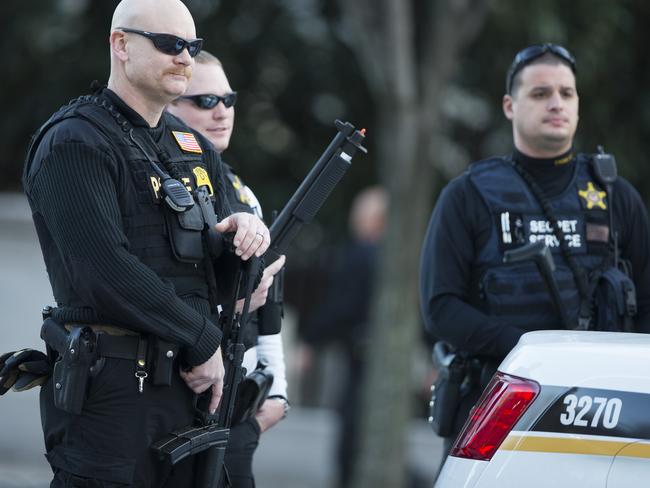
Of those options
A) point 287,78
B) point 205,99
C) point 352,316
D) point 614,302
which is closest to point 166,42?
point 205,99

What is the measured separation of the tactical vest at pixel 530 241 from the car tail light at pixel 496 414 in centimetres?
102

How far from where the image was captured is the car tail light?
3.24 m

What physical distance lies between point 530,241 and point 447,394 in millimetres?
606

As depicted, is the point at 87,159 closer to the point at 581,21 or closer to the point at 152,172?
the point at 152,172

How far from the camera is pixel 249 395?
4.05 meters

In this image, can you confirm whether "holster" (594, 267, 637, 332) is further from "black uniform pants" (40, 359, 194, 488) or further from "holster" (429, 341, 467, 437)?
"black uniform pants" (40, 359, 194, 488)

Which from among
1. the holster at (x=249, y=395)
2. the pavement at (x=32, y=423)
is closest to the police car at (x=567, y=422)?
the holster at (x=249, y=395)

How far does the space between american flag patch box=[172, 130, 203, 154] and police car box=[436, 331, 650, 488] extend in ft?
3.77

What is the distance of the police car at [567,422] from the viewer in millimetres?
3145

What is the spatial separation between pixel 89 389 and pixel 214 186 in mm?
786

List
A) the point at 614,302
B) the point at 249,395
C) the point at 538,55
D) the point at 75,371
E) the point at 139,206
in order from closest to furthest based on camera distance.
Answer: the point at 75,371 < the point at 139,206 < the point at 249,395 < the point at 614,302 < the point at 538,55

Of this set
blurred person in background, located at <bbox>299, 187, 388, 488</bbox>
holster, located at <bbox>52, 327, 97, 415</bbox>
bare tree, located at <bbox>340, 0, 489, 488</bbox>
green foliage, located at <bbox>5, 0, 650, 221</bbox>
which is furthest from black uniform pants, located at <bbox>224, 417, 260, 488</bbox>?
green foliage, located at <bbox>5, 0, 650, 221</bbox>

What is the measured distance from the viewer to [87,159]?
11.1 feet

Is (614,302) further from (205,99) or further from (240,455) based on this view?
(205,99)
